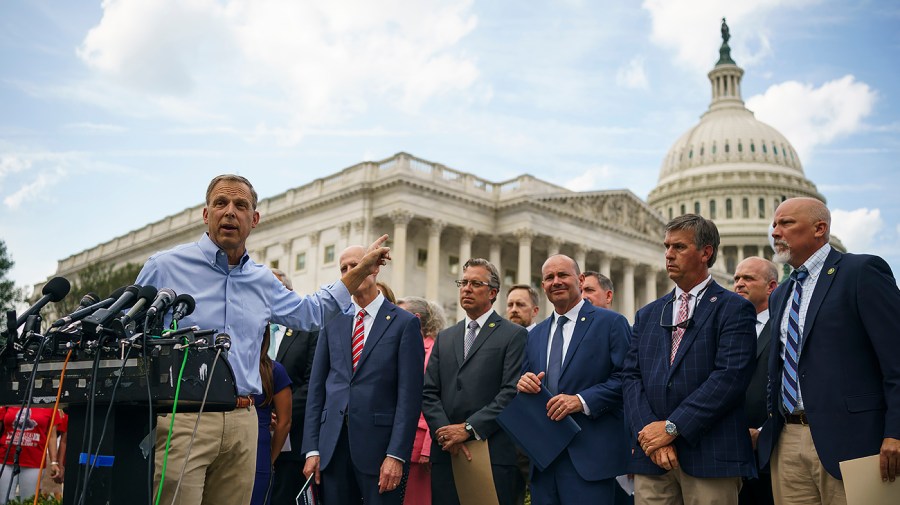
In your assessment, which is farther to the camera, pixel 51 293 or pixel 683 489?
pixel 683 489

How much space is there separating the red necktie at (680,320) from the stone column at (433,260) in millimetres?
42868

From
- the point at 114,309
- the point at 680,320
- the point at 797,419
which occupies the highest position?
the point at 680,320

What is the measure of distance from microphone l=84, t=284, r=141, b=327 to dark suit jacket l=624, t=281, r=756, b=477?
3.83 metres

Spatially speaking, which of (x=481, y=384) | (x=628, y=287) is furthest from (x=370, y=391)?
(x=628, y=287)

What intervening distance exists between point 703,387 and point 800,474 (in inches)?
35.5

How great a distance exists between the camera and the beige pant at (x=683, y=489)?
5.74 meters

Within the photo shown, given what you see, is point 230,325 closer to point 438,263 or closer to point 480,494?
point 480,494

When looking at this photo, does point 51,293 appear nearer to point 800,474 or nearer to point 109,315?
point 109,315

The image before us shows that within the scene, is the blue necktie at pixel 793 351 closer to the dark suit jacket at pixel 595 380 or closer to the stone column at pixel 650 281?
the dark suit jacket at pixel 595 380

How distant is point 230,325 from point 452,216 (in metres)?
46.7

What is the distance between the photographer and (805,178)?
374 feet

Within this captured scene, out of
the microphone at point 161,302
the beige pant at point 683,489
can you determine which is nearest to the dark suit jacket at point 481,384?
the beige pant at point 683,489

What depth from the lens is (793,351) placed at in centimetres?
591

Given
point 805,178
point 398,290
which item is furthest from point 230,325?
point 805,178
